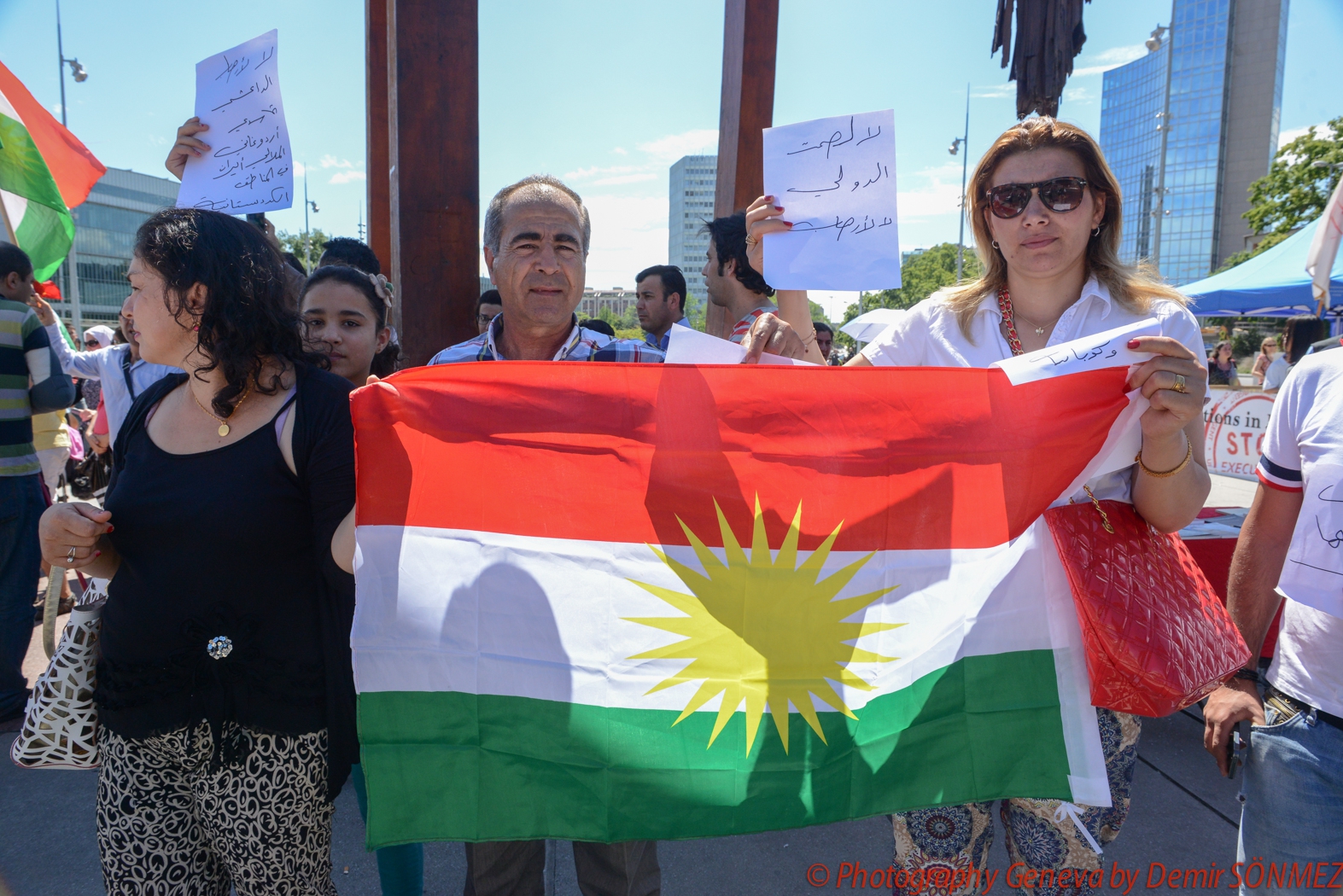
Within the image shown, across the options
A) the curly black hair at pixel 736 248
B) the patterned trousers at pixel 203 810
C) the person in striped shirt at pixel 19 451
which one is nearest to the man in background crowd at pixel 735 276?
the curly black hair at pixel 736 248

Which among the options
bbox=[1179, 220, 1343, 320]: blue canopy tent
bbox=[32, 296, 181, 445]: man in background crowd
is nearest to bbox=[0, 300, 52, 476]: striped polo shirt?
bbox=[32, 296, 181, 445]: man in background crowd

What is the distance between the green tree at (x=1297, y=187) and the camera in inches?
901

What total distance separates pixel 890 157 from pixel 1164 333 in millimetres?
738

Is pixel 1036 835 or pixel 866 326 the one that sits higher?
pixel 866 326

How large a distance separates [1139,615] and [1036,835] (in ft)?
1.83

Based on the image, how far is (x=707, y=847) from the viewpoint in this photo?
3.01 m

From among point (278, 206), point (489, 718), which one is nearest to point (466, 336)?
point (278, 206)

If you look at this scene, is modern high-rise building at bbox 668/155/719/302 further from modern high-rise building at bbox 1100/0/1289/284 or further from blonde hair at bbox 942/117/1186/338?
blonde hair at bbox 942/117/1186/338

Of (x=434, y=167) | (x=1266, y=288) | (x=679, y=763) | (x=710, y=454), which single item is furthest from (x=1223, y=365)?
(x=679, y=763)

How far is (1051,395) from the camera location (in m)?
1.69

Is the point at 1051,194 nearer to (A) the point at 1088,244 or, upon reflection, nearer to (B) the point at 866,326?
(A) the point at 1088,244

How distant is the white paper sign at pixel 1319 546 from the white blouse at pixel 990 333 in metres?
0.37

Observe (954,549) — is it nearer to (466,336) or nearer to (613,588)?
(613,588)

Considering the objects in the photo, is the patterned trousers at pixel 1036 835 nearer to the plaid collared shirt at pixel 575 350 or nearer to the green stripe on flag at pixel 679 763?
the green stripe on flag at pixel 679 763
